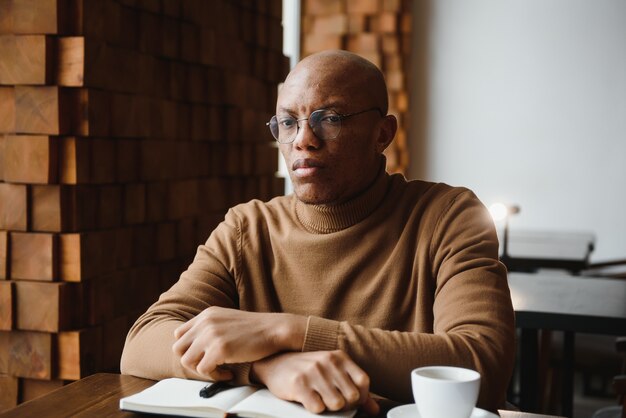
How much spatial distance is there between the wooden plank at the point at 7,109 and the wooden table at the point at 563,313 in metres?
1.58

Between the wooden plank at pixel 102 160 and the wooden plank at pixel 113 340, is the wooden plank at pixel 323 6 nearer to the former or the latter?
the wooden plank at pixel 102 160

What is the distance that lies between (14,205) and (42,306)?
11.3 inches

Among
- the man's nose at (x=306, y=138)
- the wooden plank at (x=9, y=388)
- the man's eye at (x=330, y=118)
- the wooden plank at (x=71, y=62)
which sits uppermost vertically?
the wooden plank at (x=71, y=62)

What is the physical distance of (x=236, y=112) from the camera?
3285 millimetres

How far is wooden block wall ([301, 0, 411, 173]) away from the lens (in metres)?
5.70

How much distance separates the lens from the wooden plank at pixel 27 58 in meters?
2.15

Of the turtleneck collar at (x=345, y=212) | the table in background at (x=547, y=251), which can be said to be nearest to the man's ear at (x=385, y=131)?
the turtleneck collar at (x=345, y=212)

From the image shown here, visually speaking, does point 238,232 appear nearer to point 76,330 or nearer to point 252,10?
point 76,330

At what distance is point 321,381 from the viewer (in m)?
1.27

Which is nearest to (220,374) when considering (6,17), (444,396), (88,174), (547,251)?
(444,396)

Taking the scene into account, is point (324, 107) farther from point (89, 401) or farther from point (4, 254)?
point (4, 254)

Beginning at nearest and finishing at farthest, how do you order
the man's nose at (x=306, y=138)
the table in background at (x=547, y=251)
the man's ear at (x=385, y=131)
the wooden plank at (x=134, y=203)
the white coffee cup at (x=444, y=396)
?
the white coffee cup at (x=444, y=396)
the man's nose at (x=306, y=138)
the man's ear at (x=385, y=131)
the wooden plank at (x=134, y=203)
the table in background at (x=547, y=251)

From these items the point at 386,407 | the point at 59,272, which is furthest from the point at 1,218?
the point at 386,407

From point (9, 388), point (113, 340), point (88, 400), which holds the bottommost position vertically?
point (9, 388)
